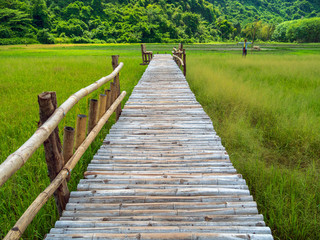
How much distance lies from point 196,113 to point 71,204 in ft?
9.51

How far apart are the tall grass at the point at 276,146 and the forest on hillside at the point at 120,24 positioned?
27.4 metres

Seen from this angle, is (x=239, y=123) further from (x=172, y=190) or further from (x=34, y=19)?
(x=34, y=19)

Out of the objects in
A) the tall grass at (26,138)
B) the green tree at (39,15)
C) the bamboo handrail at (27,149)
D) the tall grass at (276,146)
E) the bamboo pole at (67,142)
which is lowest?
the tall grass at (276,146)

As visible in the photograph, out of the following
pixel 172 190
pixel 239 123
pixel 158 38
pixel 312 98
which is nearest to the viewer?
pixel 172 190

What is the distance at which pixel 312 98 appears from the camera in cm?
602

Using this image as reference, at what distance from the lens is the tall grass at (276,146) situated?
215 centimetres

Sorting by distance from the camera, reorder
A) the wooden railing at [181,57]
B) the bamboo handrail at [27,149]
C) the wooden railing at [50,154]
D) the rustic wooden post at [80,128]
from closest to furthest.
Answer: the bamboo handrail at [27,149]
the wooden railing at [50,154]
the rustic wooden post at [80,128]
the wooden railing at [181,57]

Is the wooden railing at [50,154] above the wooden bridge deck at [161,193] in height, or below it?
above

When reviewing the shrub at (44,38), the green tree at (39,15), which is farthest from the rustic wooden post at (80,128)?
the green tree at (39,15)

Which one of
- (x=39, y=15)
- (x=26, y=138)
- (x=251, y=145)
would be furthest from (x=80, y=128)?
(x=39, y=15)

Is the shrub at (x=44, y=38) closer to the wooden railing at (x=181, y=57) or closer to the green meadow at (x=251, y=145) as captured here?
the wooden railing at (x=181, y=57)

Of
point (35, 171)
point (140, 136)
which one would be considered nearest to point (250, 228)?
point (140, 136)

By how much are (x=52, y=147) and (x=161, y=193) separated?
1033 mm

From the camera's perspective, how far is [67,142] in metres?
1.99
